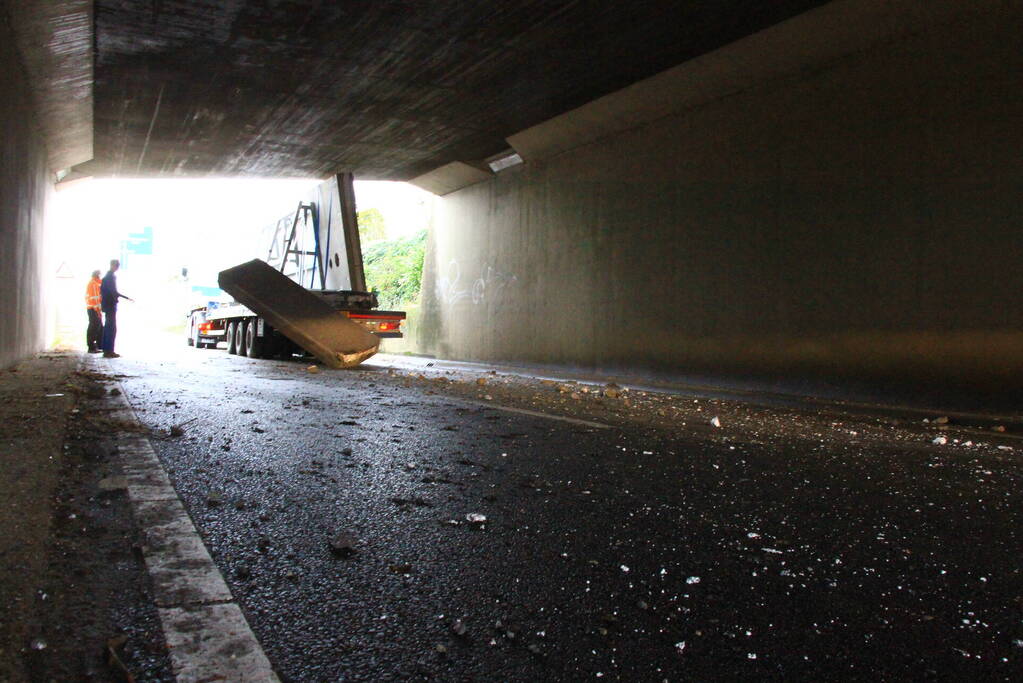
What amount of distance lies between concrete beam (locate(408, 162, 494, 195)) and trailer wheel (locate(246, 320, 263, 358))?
648 centimetres

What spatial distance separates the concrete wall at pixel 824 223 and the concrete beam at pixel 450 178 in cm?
351

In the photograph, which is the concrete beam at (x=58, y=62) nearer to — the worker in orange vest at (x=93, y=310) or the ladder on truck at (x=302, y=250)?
the worker in orange vest at (x=93, y=310)

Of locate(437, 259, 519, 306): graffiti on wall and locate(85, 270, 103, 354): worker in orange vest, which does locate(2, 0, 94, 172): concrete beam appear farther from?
locate(437, 259, 519, 306): graffiti on wall

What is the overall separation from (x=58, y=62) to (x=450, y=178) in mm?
9706

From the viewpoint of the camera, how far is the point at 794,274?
983 centimetres

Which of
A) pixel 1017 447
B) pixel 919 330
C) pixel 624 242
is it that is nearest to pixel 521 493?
pixel 1017 447

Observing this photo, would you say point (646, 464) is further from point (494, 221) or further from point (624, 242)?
point (494, 221)

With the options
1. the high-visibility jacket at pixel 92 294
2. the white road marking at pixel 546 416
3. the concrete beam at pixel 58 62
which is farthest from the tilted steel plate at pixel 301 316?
the white road marking at pixel 546 416

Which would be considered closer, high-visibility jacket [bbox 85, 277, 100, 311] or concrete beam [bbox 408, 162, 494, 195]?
high-visibility jacket [bbox 85, 277, 100, 311]

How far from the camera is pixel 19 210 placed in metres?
10.8

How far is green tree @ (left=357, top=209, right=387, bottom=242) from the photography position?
39.7 m

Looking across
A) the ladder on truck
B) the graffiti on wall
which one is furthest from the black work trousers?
the graffiti on wall

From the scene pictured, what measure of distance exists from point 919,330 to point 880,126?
2.71 metres

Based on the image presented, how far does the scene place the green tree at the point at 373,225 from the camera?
3966 centimetres
